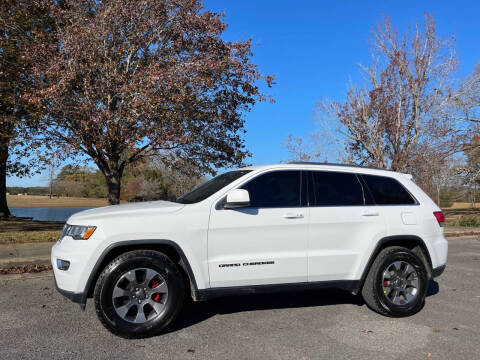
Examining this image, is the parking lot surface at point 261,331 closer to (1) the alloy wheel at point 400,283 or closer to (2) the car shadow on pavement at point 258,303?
(2) the car shadow on pavement at point 258,303

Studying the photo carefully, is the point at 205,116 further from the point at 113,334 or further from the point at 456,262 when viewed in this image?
the point at 113,334

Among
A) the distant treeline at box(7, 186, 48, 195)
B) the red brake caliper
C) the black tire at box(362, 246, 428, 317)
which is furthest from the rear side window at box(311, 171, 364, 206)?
the distant treeline at box(7, 186, 48, 195)

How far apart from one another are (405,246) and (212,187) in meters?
2.73

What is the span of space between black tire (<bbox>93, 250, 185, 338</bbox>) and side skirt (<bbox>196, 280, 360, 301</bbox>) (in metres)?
0.28

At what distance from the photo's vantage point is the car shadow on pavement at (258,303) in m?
4.67

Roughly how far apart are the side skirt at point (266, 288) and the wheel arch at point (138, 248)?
0.14 m

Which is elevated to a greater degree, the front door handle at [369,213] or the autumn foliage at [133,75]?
the autumn foliage at [133,75]

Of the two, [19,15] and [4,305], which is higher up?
[19,15]

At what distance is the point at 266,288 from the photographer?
426 centimetres

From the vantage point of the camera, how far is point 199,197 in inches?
177

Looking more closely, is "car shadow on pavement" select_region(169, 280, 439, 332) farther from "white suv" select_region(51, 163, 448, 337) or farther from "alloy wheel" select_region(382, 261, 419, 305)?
"alloy wheel" select_region(382, 261, 419, 305)

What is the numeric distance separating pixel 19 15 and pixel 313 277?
12.9m

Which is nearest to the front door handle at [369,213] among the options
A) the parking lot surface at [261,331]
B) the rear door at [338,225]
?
the rear door at [338,225]

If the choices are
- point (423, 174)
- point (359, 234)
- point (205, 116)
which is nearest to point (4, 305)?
point (359, 234)
